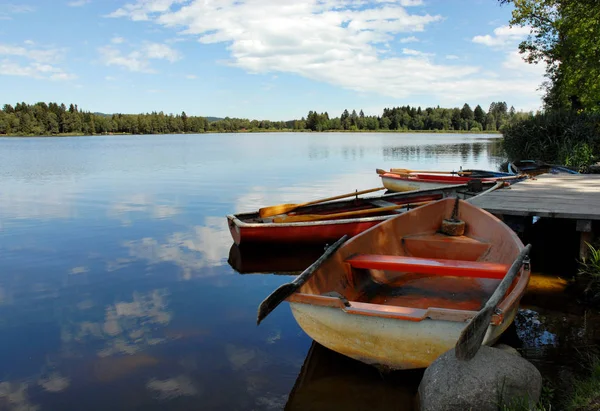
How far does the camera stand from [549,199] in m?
7.79

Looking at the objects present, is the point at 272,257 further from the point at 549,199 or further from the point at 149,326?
the point at 549,199

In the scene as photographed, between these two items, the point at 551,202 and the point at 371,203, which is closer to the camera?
the point at 551,202

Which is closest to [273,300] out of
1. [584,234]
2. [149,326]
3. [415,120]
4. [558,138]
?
[149,326]

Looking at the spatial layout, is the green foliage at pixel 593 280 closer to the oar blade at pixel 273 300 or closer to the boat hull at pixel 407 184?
the oar blade at pixel 273 300

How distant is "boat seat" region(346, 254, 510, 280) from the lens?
14.9 feet

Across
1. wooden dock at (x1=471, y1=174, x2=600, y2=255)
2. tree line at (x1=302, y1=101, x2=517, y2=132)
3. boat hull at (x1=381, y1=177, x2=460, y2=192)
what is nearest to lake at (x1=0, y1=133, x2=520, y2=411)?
wooden dock at (x1=471, y1=174, x2=600, y2=255)

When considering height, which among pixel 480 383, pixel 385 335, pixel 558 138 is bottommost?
pixel 480 383

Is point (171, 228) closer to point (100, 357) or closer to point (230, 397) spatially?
point (100, 357)

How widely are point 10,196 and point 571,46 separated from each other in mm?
23592

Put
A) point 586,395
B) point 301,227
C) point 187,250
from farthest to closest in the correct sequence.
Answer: point 187,250, point 301,227, point 586,395

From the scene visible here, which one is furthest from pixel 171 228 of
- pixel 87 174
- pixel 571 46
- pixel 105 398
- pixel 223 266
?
pixel 571 46

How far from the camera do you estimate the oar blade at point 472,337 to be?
10.00 ft

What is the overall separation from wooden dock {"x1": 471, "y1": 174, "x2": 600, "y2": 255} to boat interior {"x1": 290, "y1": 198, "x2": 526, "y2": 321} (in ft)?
3.41

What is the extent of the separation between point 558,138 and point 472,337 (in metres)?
20.2
